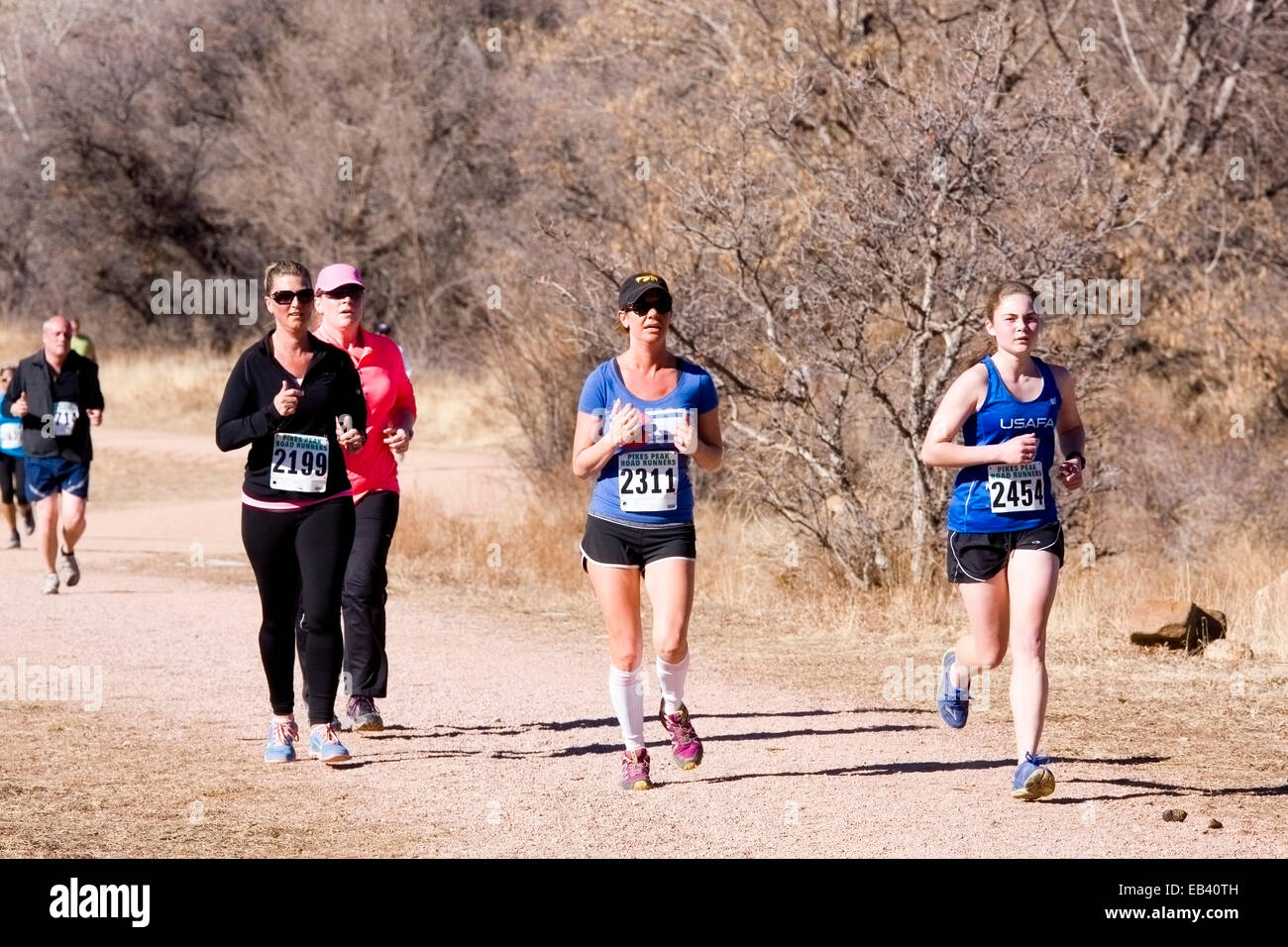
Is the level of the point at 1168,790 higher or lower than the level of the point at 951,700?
lower

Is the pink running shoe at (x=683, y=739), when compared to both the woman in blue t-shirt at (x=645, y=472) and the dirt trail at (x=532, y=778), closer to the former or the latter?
the dirt trail at (x=532, y=778)

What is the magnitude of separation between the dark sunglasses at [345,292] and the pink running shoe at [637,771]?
2.38 metres

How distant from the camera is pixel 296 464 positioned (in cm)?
721

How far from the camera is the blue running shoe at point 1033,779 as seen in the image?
665 cm

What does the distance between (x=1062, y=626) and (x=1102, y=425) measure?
9.95ft

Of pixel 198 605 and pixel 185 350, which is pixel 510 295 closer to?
pixel 198 605

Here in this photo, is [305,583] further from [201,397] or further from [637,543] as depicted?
[201,397]

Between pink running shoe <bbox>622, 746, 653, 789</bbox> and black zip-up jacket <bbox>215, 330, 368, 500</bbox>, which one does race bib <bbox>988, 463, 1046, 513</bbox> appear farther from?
black zip-up jacket <bbox>215, 330, 368, 500</bbox>

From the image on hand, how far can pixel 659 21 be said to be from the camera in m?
23.0

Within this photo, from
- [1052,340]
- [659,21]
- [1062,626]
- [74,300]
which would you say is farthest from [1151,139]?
[74,300]

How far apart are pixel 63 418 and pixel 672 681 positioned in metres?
7.05
